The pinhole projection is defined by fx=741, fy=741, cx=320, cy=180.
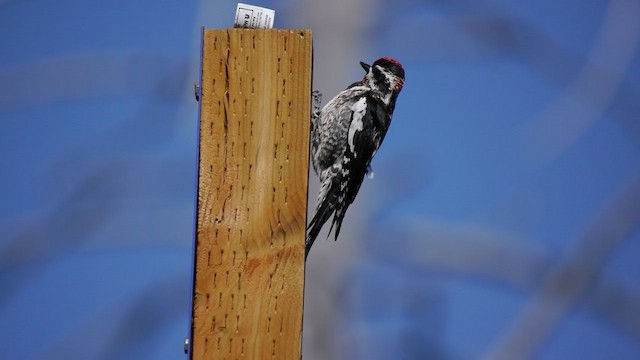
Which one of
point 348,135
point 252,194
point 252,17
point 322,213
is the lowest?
point 322,213

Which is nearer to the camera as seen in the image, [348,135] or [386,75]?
[348,135]

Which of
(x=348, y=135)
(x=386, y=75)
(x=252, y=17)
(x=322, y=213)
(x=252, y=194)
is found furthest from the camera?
(x=386, y=75)

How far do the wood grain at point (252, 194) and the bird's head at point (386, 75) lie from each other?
1.90 meters

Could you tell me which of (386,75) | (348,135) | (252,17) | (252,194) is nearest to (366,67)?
(386,75)

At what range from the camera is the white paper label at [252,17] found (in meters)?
1.99

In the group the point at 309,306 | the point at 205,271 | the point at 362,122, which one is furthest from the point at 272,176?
the point at 362,122

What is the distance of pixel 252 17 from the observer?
1997 millimetres

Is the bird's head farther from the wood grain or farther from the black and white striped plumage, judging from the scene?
the wood grain

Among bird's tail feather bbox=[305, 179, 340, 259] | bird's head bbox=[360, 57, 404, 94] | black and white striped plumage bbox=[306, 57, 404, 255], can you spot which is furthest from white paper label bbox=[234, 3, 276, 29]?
bird's head bbox=[360, 57, 404, 94]

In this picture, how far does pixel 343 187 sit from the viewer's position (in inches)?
132

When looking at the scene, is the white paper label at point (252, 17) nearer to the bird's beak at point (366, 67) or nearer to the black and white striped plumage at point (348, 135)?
the black and white striped plumage at point (348, 135)

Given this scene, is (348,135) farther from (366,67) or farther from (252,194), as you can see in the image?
(252,194)

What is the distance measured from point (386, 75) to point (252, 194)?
84.4 inches

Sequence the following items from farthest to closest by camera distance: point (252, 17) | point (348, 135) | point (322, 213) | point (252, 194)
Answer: point (348, 135), point (322, 213), point (252, 17), point (252, 194)
